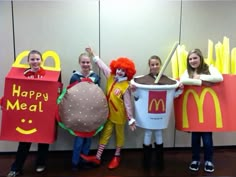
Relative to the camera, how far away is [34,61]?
2600mm

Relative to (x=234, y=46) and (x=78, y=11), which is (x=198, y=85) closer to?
(x=234, y=46)

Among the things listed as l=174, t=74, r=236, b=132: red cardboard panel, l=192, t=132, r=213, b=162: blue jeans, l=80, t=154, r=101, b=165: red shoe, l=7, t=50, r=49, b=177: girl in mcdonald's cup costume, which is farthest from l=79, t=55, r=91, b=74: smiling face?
l=192, t=132, r=213, b=162: blue jeans

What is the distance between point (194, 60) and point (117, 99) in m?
0.84

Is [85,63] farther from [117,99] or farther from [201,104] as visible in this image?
[201,104]

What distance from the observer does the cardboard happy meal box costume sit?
251 centimetres

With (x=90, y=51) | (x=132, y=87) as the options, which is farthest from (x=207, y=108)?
(x=90, y=51)

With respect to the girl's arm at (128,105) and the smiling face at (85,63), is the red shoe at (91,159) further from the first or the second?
the smiling face at (85,63)

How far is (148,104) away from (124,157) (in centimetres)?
82

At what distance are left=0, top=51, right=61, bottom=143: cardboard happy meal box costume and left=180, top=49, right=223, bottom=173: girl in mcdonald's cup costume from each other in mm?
1258

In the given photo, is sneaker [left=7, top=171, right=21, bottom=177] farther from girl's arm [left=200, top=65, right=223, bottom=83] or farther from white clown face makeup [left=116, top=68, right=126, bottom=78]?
girl's arm [left=200, top=65, right=223, bottom=83]

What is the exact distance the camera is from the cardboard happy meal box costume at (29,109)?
2.51 metres

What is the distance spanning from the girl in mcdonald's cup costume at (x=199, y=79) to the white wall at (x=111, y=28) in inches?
17.3

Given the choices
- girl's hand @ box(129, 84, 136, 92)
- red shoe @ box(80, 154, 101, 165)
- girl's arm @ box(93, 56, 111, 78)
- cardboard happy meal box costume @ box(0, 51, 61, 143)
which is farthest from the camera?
girl's arm @ box(93, 56, 111, 78)

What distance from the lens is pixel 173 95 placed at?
264 centimetres
